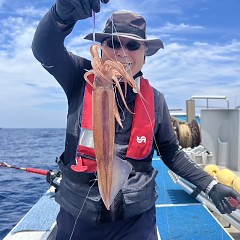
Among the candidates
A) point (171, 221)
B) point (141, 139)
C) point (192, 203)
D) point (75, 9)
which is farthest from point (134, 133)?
point (192, 203)

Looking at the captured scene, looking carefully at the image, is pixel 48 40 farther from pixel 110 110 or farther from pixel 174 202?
pixel 174 202

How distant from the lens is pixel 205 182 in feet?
9.97

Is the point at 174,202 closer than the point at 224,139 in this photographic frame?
Yes

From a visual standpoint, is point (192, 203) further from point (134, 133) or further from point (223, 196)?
point (134, 133)

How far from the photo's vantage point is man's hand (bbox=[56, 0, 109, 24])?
2.00 meters

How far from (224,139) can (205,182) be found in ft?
20.1

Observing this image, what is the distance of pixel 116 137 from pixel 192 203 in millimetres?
3886

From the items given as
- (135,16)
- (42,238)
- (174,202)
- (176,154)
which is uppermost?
(135,16)

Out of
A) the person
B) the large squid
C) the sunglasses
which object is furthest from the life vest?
the large squid

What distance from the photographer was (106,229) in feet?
8.27

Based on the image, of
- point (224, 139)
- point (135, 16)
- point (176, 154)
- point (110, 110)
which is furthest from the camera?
point (224, 139)

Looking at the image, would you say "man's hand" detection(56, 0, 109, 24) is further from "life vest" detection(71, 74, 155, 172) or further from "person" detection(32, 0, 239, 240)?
"life vest" detection(71, 74, 155, 172)

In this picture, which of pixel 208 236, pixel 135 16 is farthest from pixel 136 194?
pixel 208 236

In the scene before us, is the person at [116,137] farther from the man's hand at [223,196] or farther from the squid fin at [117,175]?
the man's hand at [223,196]
